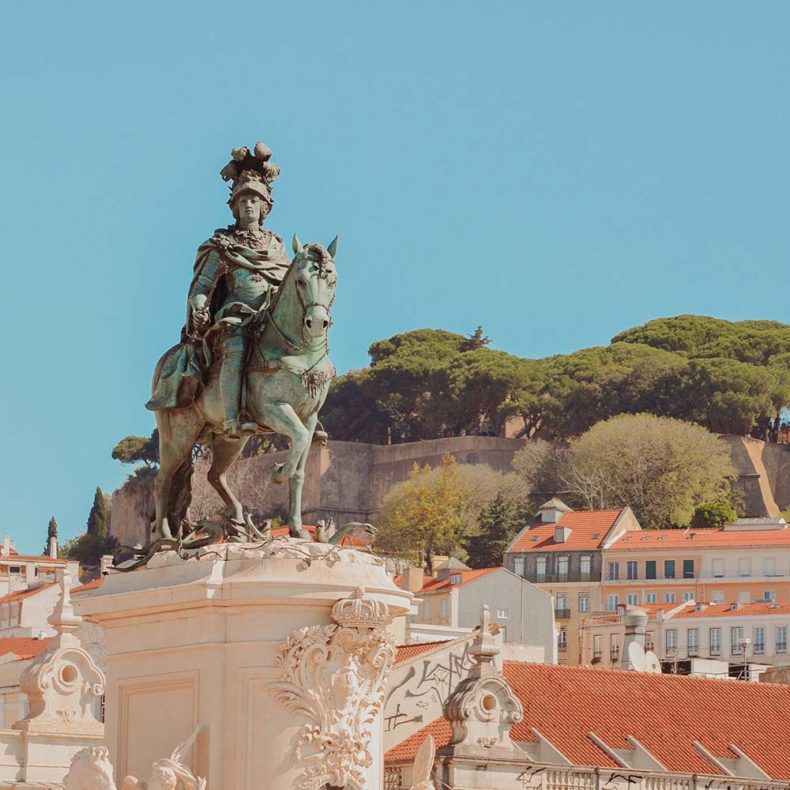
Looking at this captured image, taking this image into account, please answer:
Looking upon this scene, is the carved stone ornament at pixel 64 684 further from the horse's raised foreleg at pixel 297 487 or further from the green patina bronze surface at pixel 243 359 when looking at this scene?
the horse's raised foreleg at pixel 297 487

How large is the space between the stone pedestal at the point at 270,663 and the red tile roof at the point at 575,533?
8799cm

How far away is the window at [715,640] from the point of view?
82975 mm

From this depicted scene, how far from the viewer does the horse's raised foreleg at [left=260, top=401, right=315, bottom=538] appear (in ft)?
36.9

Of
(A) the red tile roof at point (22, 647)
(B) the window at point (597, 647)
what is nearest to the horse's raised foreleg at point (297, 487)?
(A) the red tile roof at point (22, 647)

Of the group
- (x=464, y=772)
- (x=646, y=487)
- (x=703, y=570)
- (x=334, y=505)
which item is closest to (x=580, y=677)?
(x=464, y=772)

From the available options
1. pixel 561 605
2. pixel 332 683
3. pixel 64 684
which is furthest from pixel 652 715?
pixel 561 605

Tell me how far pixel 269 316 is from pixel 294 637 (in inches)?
64.7

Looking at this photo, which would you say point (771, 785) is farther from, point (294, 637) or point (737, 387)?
point (737, 387)

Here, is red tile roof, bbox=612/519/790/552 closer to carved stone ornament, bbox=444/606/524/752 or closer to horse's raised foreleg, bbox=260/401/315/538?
carved stone ornament, bbox=444/606/524/752

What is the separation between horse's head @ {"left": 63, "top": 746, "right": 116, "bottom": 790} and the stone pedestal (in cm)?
42

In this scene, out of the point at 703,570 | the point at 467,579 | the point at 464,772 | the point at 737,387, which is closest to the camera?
the point at 464,772

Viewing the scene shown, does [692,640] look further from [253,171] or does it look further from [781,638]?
[253,171]

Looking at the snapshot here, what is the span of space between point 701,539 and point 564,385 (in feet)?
107

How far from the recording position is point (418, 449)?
127750 millimetres
